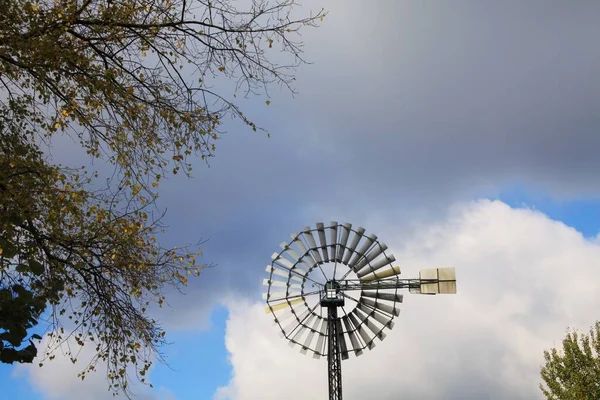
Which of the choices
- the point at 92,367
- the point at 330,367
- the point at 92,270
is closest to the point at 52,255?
the point at 92,270

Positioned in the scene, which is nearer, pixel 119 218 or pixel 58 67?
pixel 58 67

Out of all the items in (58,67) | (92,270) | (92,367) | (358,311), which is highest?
(358,311)

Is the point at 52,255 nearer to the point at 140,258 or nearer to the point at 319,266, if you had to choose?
the point at 140,258

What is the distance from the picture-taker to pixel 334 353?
890 inches

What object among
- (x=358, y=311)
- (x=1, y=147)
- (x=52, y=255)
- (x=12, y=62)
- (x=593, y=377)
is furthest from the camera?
(x=593, y=377)

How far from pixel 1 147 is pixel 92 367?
12.5 ft

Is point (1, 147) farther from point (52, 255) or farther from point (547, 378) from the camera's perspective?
point (547, 378)

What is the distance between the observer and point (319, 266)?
2400 centimetres

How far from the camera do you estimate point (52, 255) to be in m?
9.24

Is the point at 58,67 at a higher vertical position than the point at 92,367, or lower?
higher

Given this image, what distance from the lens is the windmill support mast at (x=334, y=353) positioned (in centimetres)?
2172

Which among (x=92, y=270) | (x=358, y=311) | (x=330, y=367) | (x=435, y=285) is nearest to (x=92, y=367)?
(x=92, y=270)

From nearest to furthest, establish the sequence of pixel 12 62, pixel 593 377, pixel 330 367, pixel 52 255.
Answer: pixel 12 62
pixel 52 255
pixel 330 367
pixel 593 377

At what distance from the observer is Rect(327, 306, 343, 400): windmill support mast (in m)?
21.7
